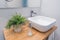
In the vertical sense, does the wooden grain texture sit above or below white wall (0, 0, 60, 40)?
below

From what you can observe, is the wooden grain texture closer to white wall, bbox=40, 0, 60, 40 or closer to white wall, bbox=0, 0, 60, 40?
white wall, bbox=0, 0, 60, 40

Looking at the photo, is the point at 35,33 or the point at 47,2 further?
the point at 47,2

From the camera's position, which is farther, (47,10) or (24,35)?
(47,10)

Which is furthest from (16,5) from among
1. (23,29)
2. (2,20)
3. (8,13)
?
(23,29)

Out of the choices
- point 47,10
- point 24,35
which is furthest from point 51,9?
point 24,35

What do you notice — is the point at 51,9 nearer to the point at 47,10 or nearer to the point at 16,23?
the point at 47,10

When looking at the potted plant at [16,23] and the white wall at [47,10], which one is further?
the white wall at [47,10]

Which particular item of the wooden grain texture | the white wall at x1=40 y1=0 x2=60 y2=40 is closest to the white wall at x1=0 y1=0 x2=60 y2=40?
the white wall at x1=40 y1=0 x2=60 y2=40

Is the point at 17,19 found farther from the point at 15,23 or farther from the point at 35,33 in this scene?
the point at 35,33

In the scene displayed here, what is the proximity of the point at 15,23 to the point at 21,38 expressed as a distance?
220 millimetres

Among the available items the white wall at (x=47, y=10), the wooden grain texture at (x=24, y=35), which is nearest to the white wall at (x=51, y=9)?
the white wall at (x=47, y=10)

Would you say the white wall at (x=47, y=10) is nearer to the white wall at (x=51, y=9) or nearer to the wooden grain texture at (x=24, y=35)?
the white wall at (x=51, y=9)

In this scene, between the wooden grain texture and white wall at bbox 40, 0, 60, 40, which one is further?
white wall at bbox 40, 0, 60, 40

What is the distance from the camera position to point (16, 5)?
1751 mm
